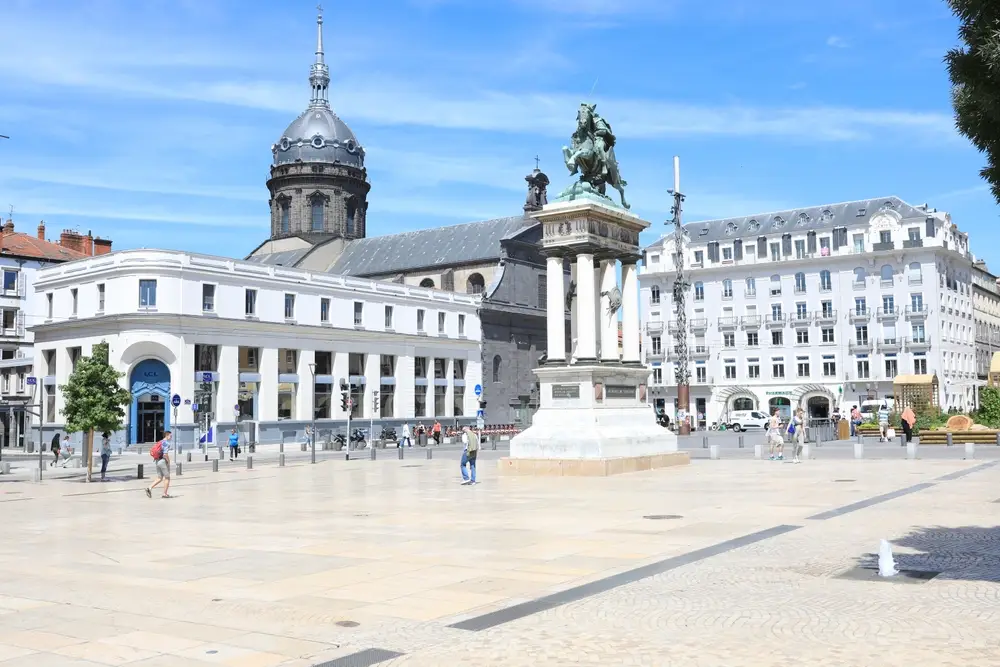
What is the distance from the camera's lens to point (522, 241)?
86.2 meters

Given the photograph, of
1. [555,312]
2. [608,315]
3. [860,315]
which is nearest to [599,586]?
[555,312]

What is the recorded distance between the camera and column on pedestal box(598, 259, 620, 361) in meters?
31.7

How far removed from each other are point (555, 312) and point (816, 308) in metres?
60.4

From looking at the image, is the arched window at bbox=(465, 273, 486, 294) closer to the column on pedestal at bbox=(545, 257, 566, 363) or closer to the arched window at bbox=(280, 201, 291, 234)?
the arched window at bbox=(280, 201, 291, 234)

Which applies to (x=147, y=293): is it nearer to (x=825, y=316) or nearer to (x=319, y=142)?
(x=319, y=142)

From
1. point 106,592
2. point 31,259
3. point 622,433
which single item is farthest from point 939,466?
point 31,259

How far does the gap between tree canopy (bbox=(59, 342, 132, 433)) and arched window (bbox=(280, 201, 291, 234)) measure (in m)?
63.7

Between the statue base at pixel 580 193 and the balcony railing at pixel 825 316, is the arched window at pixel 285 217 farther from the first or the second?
the statue base at pixel 580 193

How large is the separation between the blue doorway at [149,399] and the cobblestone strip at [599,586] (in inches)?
1966

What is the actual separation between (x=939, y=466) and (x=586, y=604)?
2394 cm

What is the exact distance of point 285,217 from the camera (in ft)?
314

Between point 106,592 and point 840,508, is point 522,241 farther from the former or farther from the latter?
point 106,592

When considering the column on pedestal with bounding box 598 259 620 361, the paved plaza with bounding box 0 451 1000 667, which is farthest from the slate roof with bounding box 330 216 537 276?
the paved plaza with bounding box 0 451 1000 667

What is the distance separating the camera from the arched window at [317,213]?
95125mm
